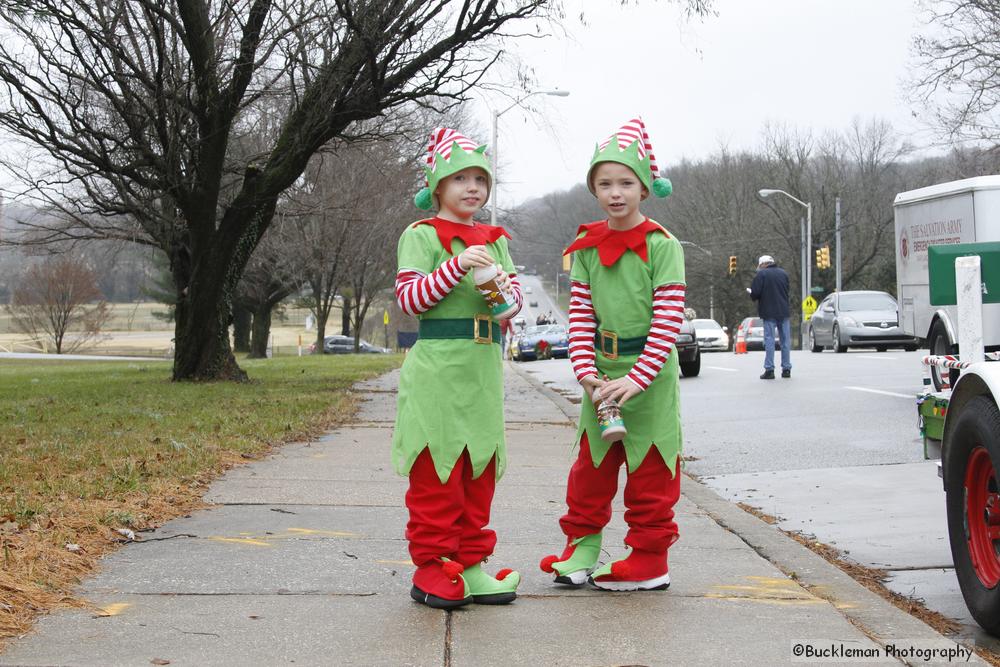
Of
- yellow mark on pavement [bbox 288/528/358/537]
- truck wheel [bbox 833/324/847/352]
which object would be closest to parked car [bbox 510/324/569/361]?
truck wheel [bbox 833/324/847/352]

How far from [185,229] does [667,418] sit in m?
15.5

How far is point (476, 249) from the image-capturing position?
14.0 feet

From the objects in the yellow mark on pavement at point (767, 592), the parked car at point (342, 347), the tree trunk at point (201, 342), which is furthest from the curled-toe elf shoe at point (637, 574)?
the parked car at point (342, 347)

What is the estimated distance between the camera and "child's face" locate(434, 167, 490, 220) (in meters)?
4.58

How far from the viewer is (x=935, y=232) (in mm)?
12641

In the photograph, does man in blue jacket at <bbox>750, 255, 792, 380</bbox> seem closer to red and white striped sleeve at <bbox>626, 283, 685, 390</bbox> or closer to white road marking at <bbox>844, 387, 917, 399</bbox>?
white road marking at <bbox>844, 387, 917, 399</bbox>

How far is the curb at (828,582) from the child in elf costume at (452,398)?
130cm

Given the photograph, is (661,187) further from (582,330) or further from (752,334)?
(752,334)

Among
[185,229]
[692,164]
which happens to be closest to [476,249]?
[185,229]

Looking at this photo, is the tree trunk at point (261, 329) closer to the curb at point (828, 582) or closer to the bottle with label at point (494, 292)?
the curb at point (828, 582)

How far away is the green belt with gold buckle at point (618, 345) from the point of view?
15.2ft

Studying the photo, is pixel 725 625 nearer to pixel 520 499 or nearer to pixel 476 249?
pixel 476 249

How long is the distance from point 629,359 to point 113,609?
215cm

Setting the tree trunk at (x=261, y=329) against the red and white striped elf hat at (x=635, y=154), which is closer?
the red and white striped elf hat at (x=635, y=154)
